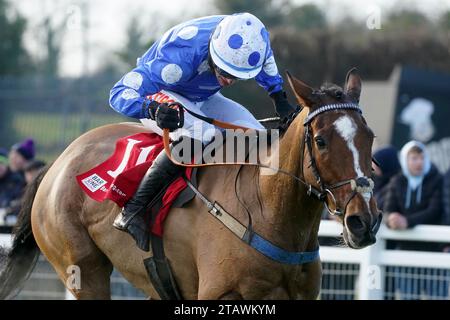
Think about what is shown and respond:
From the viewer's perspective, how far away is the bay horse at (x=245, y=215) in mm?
4094

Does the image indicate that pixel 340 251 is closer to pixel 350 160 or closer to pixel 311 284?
pixel 311 284

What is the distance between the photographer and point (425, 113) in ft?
48.9

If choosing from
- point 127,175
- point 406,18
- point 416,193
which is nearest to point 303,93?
point 127,175

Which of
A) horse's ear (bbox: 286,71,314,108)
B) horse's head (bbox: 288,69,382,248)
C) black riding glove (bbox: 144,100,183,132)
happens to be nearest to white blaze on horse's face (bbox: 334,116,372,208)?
horse's head (bbox: 288,69,382,248)

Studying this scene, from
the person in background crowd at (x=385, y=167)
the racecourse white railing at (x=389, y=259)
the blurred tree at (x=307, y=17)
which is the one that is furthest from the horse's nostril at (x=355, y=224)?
the blurred tree at (x=307, y=17)

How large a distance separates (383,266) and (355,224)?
2.80 meters

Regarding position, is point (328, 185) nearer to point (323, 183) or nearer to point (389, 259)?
point (323, 183)

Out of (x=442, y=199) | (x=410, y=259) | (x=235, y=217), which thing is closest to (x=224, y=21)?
(x=235, y=217)

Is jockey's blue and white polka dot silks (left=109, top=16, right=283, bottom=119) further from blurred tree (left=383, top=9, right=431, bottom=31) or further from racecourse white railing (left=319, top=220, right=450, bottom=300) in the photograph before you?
blurred tree (left=383, top=9, right=431, bottom=31)

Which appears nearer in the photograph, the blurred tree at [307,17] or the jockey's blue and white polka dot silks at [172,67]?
the jockey's blue and white polka dot silks at [172,67]

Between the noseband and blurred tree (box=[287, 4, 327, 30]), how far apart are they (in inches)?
945

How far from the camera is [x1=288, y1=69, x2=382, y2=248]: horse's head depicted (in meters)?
3.97

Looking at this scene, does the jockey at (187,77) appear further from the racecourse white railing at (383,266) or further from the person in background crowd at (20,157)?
the person in background crowd at (20,157)
